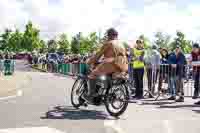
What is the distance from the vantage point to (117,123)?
8.63m

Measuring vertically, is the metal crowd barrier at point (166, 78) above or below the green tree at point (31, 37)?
below

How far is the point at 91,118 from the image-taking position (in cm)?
915

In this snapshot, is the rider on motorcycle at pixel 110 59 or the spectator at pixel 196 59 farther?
the spectator at pixel 196 59

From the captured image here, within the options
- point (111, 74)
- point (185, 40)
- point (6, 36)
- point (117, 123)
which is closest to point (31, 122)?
point (117, 123)

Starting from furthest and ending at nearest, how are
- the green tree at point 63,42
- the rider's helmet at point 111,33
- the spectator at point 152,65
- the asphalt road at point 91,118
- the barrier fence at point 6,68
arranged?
the green tree at point 63,42, the barrier fence at point 6,68, the spectator at point 152,65, the rider's helmet at point 111,33, the asphalt road at point 91,118

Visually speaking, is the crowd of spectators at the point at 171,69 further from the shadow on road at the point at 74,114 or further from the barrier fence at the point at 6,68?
the barrier fence at the point at 6,68

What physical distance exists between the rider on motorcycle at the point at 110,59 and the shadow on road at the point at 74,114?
376 mm

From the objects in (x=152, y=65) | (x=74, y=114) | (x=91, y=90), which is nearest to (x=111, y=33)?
(x=91, y=90)

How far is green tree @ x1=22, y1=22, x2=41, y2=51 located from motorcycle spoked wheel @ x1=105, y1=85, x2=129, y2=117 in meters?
101

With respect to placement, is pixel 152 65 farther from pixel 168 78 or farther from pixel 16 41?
pixel 16 41

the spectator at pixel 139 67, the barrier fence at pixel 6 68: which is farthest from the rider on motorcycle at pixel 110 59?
the barrier fence at pixel 6 68

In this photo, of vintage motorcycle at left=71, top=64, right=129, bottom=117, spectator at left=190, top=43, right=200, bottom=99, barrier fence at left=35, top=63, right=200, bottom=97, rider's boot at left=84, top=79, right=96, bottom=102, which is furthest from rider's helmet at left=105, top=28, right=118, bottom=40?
spectator at left=190, top=43, right=200, bottom=99

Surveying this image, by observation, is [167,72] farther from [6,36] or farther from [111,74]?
[6,36]

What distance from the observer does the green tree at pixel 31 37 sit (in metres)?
109
